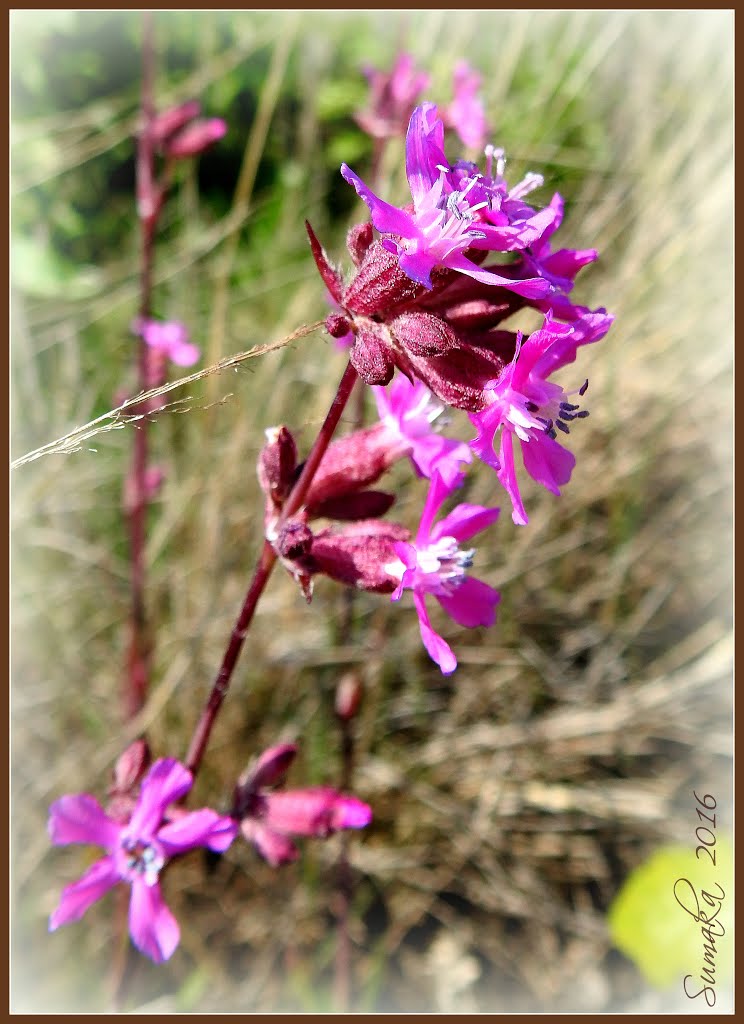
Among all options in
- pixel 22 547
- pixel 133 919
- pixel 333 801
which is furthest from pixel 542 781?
pixel 22 547

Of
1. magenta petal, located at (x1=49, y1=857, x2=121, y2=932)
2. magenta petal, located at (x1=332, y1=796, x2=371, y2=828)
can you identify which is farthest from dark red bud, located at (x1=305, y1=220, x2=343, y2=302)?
magenta petal, located at (x1=49, y1=857, x2=121, y2=932)

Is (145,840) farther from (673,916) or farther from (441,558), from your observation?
(673,916)

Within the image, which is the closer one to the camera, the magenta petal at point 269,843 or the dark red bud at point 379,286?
the dark red bud at point 379,286

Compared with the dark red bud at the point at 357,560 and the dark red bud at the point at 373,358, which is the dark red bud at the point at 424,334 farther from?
the dark red bud at the point at 357,560

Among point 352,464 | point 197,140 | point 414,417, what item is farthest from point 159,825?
point 197,140

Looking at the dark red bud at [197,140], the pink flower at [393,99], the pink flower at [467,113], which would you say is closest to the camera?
the dark red bud at [197,140]

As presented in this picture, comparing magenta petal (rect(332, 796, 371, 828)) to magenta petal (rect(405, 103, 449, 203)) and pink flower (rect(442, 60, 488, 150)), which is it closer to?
magenta petal (rect(405, 103, 449, 203))

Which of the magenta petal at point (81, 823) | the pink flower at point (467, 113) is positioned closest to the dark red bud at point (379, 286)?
the magenta petal at point (81, 823)
